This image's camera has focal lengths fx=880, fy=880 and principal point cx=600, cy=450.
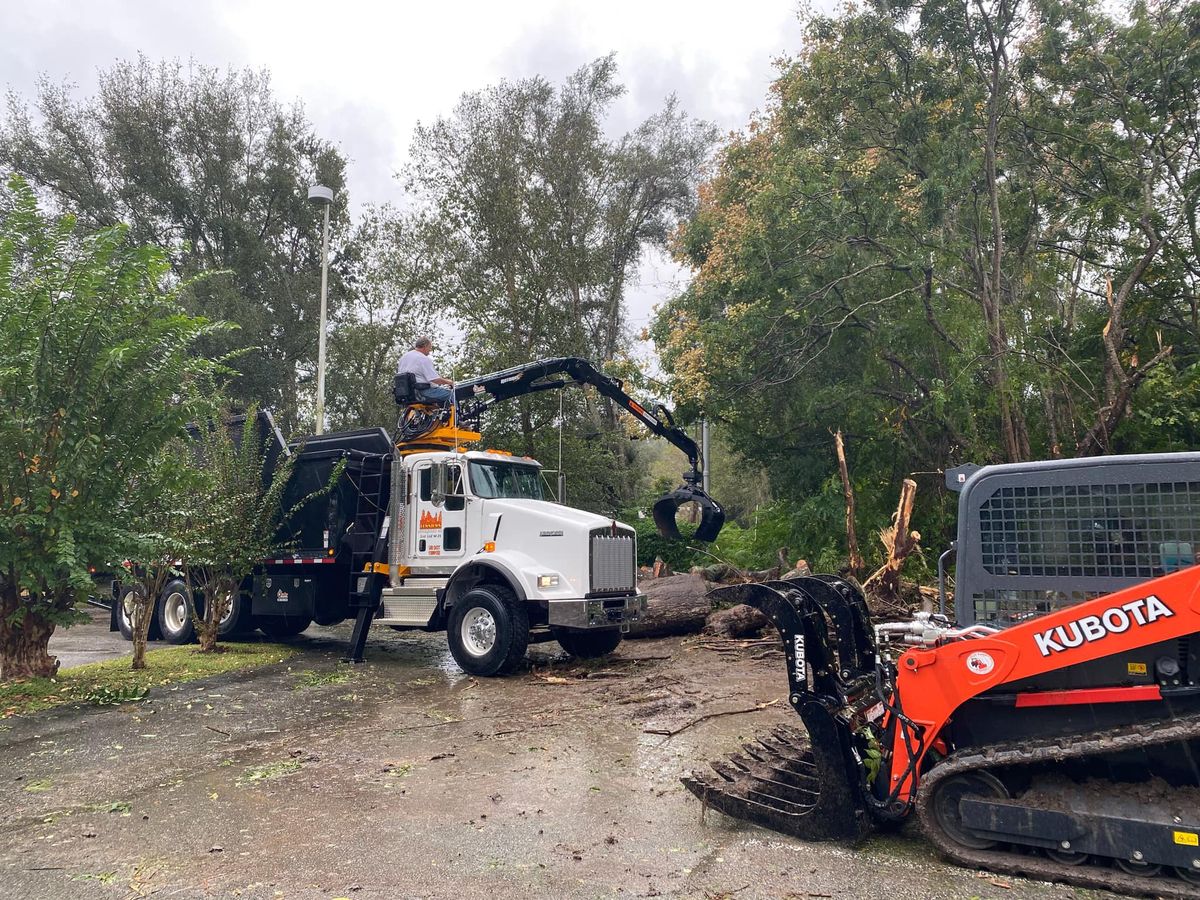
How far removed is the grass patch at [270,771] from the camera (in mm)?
6242

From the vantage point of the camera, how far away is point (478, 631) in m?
10.5

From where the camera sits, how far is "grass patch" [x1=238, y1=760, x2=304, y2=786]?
624cm

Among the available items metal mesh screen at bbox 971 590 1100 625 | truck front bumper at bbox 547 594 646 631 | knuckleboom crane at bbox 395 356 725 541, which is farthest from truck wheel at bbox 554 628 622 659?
metal mesh screen at bbox 971 590 1100 625

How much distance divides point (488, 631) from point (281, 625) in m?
5.41

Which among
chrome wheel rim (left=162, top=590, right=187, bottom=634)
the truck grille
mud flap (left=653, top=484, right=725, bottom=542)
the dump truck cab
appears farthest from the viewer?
chrome wheel rim (left=162, top=590, right=187, bottom=634)

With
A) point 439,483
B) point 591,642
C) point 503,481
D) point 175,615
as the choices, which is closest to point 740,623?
point 591,642

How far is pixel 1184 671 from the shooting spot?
13.2ft

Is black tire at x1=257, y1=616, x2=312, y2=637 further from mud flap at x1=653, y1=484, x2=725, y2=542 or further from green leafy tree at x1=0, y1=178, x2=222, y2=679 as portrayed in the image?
mud flap at x1=653, y1=484, x2=725, y2=542

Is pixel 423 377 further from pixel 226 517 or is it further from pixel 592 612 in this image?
pixel 592 612

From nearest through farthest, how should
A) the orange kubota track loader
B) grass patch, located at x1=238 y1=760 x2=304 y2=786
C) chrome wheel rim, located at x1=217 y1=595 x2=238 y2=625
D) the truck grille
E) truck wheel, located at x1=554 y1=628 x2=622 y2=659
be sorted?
the orange kubota track loader
grass patch, located at x1=238 y1=760 x2=304 y2=786
the truck grille
truck wheel, located at x1=554 y1=628 x2=622 y2=659
chrome wheel rim, located at x1=217 y1=595 x2=238 y2=625

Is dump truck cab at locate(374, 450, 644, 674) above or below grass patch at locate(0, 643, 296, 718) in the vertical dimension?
above

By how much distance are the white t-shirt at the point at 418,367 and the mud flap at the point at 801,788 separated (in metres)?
7.89

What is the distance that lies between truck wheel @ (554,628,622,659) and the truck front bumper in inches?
24.2

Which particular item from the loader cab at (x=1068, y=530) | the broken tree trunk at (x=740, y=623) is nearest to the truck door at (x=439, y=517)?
the broken tree trunk at (x=740, y=623)
